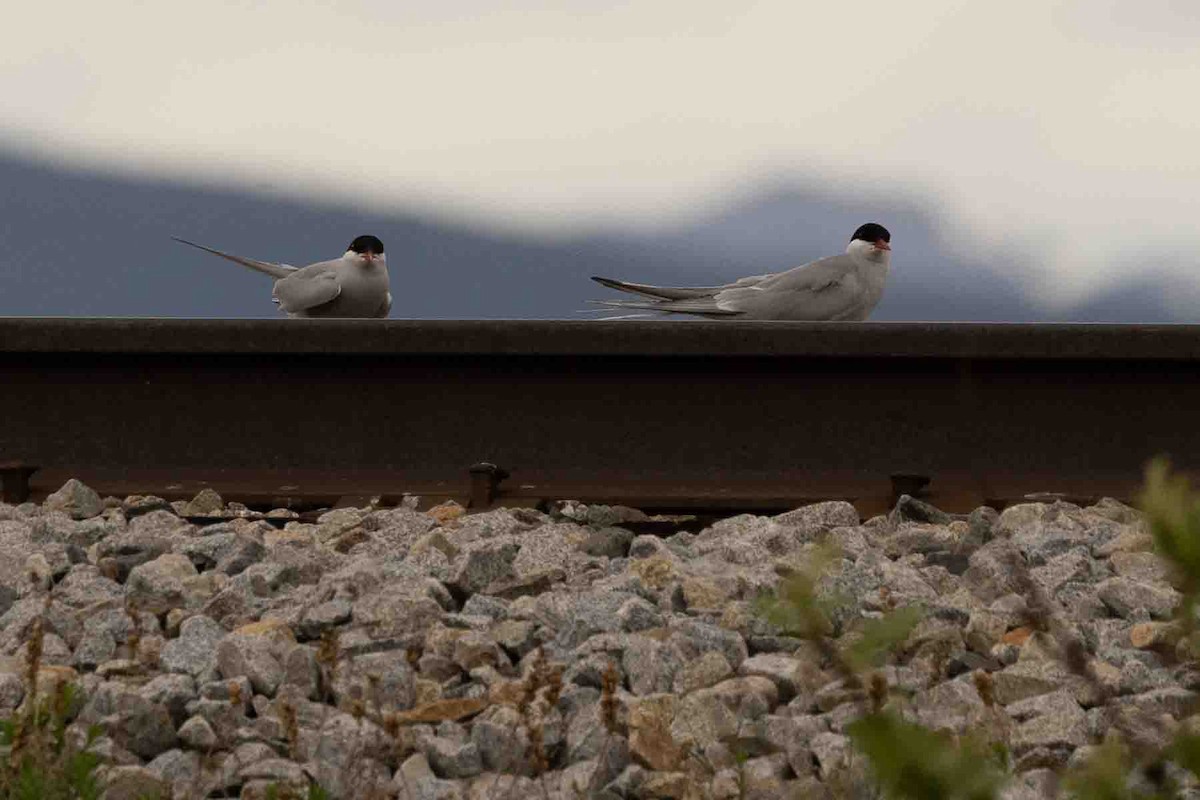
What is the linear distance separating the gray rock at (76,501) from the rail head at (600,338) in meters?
0.94

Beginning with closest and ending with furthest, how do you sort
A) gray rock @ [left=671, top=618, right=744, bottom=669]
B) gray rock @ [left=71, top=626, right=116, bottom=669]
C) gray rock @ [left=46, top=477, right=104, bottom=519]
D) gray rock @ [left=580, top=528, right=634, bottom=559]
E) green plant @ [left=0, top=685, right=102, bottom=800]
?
green plant @ [left=0, top=685, right=102, bottom=800] → gray rock @ [left=671, top=618, right=744, bottom=669] → gray rock @ [left=71, top=626, right=116, bottom=669] → gray rock @ [left=580, top=528, right=634, bottom=559] → gray rock @ [left=46, top=477, right=104, bottom=519]

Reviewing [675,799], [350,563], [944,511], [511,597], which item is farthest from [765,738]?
[944,511]

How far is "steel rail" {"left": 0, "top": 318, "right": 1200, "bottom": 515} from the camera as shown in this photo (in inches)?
281

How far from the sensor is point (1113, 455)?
7223mm

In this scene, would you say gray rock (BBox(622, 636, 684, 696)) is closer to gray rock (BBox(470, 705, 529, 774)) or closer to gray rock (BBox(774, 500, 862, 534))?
gray rock (BBox(470, 705, 529, 774))

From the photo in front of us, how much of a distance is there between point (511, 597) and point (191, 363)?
132 inches

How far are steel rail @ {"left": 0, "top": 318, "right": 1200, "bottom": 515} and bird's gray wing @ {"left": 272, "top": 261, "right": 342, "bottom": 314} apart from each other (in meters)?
1.78

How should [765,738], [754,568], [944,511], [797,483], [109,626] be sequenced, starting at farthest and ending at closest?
[797,483] → [944,511] → [754,568] → [109,626] → [765,738]

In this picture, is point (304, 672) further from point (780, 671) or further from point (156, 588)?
point (780, 671)

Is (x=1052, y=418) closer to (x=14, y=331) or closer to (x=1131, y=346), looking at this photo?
(x=1131, y=346)

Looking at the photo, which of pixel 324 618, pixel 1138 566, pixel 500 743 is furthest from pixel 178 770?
pixel 1138 566

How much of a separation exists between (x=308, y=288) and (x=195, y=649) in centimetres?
534

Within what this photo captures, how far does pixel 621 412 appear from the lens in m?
7.45

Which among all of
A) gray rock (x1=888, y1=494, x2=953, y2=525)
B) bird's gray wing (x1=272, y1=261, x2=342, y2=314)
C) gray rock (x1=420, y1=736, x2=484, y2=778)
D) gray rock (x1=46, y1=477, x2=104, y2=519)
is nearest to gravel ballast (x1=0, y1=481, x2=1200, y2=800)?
gray rock (x1=420, y1=736, x2=484, y2=778)
